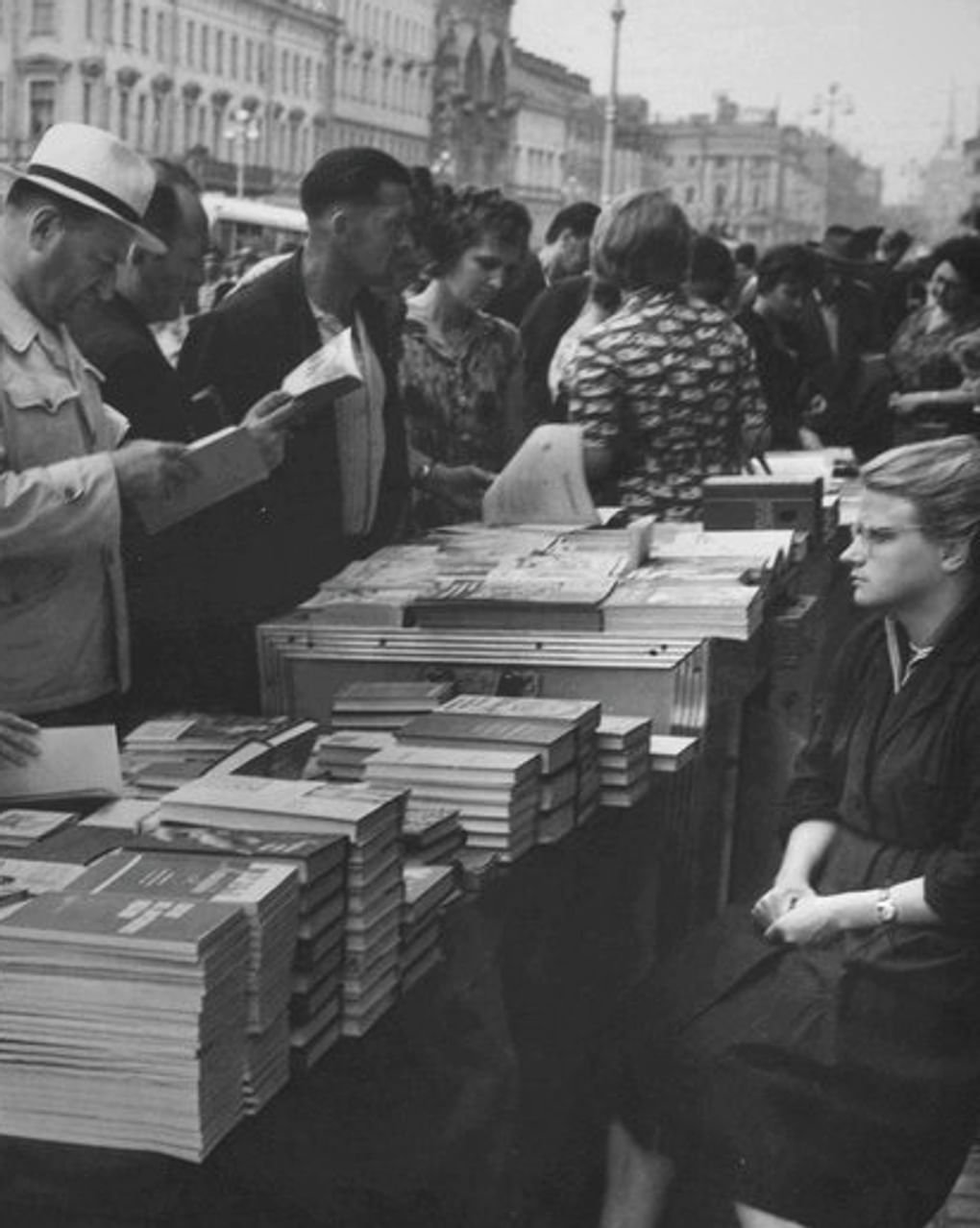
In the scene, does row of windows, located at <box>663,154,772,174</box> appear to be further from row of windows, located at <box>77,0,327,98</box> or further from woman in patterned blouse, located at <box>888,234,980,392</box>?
row of windows, located at <box>77,0,327,98</box>

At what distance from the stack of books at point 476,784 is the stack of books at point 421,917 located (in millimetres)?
171

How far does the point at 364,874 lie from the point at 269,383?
1870 mm

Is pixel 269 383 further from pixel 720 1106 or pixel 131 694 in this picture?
pixel 720 1106

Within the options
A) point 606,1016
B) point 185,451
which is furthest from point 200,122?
point 606,1016

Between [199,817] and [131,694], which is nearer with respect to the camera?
[199,817]

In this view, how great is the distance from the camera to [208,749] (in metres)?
2.74

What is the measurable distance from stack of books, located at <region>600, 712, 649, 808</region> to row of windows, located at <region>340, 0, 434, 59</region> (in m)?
3.09

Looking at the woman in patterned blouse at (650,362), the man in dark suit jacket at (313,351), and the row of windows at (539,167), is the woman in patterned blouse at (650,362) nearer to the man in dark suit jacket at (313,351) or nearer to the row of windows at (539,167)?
the man in dark suit jacket at (313,351)

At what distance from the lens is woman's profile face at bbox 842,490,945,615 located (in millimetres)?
2877

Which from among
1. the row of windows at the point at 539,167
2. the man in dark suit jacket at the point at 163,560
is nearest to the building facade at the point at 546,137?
the row of windows at the point at 539,167

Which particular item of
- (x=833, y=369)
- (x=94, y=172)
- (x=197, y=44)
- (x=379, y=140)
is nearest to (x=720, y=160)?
(x=833, y=369)

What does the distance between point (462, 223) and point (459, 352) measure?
33cm

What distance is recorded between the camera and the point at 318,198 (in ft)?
12.8

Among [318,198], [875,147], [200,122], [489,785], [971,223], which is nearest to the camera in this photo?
[489,785]
